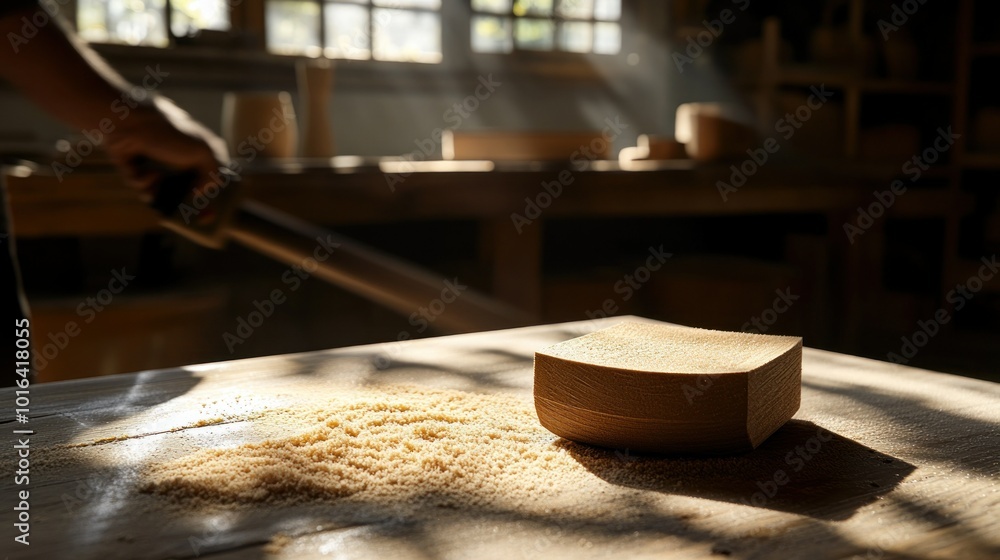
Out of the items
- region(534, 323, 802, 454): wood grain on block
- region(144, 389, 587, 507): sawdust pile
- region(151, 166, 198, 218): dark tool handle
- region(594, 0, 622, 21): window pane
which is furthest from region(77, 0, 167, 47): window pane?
region(534, 323, 802, 454): wood grain on block

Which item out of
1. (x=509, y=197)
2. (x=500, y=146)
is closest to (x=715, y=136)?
(x=500, y=146)

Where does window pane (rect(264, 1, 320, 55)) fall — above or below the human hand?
above

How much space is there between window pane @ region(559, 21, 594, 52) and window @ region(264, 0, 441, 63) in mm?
635

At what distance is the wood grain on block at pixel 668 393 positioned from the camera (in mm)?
656

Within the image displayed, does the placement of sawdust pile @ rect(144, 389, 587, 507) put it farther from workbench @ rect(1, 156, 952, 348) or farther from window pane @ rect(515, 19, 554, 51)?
window pane @ rect(515, 19, 554, 51)

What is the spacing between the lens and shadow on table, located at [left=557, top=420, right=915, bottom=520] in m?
0.59

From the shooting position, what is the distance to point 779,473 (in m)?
0.65

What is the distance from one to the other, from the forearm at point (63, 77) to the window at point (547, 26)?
2348 mm

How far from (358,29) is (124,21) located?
0.86m

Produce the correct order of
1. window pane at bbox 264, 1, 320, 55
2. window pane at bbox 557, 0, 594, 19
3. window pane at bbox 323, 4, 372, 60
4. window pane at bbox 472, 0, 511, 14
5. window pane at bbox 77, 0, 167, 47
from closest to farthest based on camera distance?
window pane at bbox 77, 0, 167, 47, window pane at bbox 264, 1, 320, 55, window pane at bbox 323, 4, 372, 60, window pane at bbox 472, 0, 511, 14, window pane at bbox 557, 0, 594, 19

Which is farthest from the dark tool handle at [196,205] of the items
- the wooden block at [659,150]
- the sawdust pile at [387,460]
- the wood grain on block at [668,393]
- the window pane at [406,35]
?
the window pane at [406,35]

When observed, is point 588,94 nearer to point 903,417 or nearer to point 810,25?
point 810,25

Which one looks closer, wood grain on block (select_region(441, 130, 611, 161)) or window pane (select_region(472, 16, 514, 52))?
wood grain on block (select_region(441, 130, 611, 161))

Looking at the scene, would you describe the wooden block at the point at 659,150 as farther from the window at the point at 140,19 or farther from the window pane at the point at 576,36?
the window at the point at 140,19
